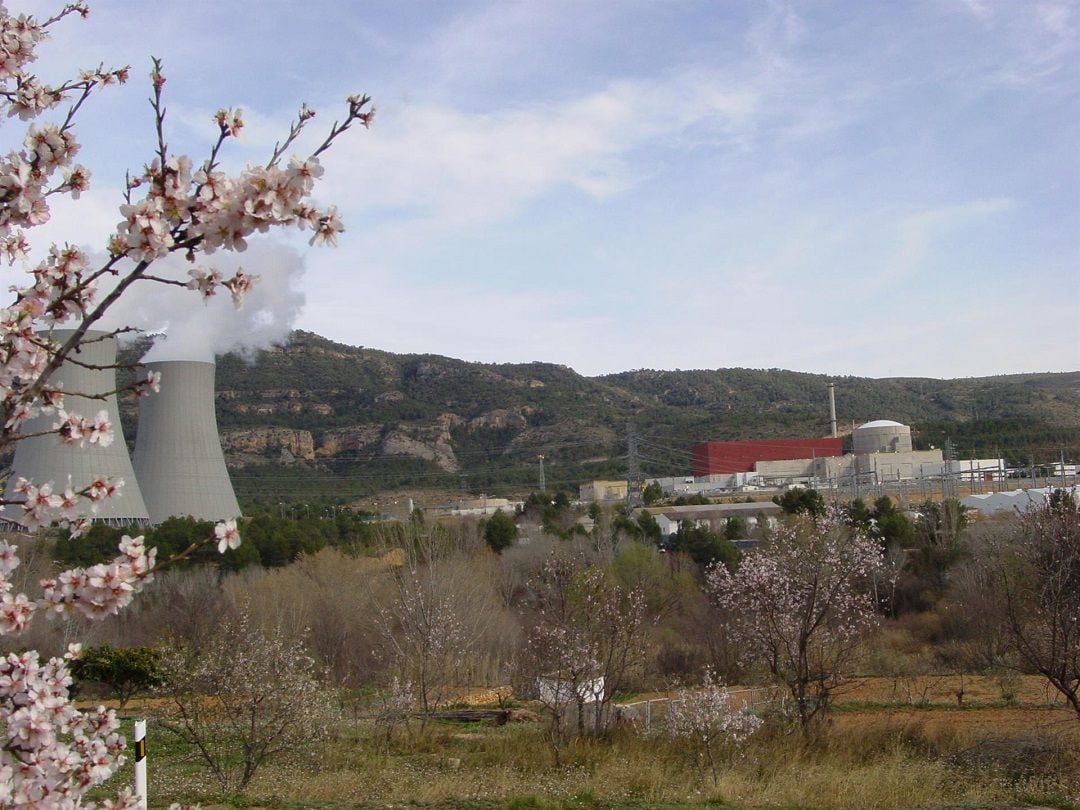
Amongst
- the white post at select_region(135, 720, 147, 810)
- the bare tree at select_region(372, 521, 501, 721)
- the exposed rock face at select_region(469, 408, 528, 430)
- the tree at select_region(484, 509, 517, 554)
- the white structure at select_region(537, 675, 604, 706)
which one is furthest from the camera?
the exposed rock face at select_region(469, 408, 528, 430)

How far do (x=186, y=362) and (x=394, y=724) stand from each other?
1686cm

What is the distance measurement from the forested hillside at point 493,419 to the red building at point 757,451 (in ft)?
12.7

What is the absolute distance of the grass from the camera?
822 cm

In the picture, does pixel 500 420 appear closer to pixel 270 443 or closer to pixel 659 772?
pixel 270 443

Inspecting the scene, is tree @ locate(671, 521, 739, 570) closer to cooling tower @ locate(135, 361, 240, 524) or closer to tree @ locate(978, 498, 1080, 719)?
cooling tower @ locate(135, 361, 240, 524)

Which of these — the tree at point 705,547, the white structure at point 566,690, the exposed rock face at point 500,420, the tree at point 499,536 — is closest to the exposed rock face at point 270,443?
the exposed rock face at point 500,420

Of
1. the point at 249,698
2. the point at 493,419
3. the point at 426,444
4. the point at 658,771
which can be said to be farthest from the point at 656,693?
the point at 493,419

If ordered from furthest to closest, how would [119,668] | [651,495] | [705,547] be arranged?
[651,495]
[705,547]
[119,668]

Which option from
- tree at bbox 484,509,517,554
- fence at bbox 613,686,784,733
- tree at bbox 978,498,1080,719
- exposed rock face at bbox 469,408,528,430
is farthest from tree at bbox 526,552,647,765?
exposed rock face at bbox 469,408,528,430

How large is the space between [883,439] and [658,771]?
161 ft

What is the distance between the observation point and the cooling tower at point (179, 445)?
2664cm

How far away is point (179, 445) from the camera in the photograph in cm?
2711

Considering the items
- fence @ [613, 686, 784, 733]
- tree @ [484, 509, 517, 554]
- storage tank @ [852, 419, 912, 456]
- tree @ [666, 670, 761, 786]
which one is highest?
storage tank @ [852, 419, 912, 456]

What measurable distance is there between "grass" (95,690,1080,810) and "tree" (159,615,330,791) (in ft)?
0.92
